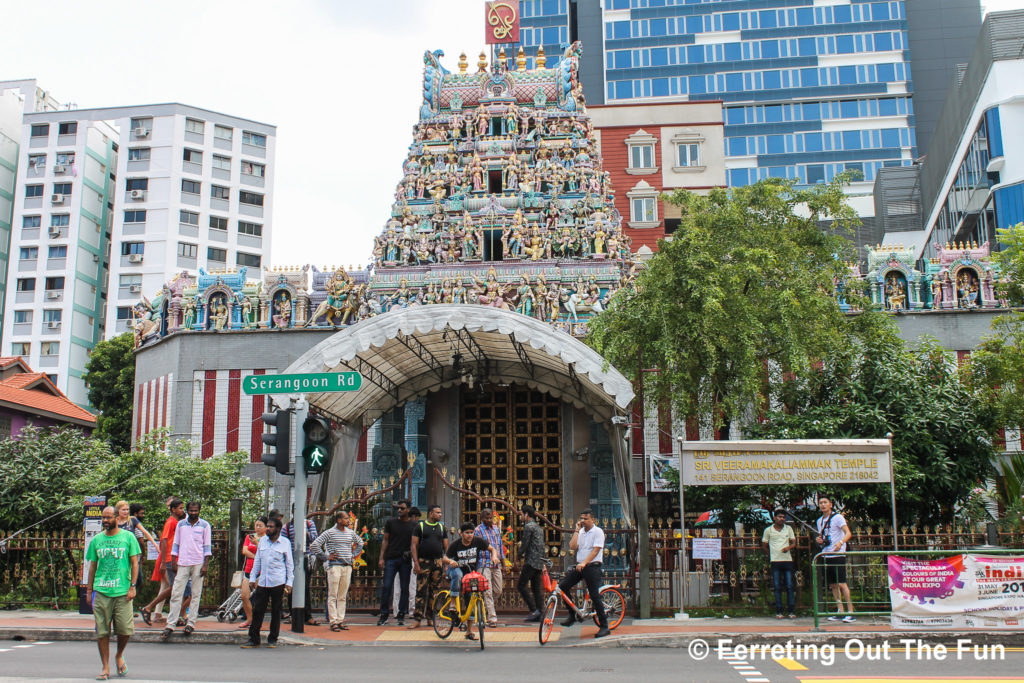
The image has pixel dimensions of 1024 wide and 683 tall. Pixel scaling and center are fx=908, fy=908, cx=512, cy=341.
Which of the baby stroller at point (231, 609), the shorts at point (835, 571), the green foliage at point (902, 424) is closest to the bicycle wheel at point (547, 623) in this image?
the shorts at point (835, 571)

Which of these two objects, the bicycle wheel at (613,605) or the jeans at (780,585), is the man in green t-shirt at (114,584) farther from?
the jeans at (780,585)

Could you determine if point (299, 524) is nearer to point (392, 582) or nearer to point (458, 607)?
point (392, 582)

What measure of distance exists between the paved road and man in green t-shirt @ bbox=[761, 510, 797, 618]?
8.95ft

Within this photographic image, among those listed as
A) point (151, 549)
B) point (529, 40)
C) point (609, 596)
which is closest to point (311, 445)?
point (151, 549)

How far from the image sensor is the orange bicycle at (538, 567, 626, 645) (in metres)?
12.3

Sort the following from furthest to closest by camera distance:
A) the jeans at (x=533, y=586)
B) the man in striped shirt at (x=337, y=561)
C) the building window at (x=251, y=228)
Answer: the building window at (x=251, y=228) → the jeans at (x=533, y=586) → the man in striped shirt at (x=337, y=561)

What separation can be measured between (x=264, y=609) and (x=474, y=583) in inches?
110

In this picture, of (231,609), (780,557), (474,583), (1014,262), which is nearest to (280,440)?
(231,609)

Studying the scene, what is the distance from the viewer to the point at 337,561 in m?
13.7

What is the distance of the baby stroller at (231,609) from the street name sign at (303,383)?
336 cm

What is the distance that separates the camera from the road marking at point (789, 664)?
33.5 feet

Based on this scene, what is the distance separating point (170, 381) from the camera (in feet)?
90.4

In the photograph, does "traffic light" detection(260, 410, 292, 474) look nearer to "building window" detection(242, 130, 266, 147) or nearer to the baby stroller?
the baby stroller

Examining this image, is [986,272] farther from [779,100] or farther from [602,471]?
[779,100]
